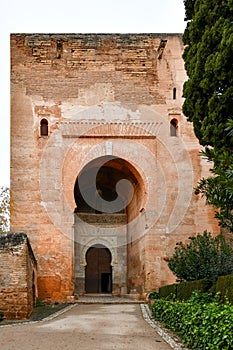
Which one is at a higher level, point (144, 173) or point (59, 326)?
point (144, 173)

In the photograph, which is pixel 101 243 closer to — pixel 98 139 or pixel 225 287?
pixel 98 139

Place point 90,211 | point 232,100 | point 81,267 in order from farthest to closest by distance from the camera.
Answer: point 90,211, point 81,267, point 232,100

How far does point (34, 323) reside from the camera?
38.5 feet

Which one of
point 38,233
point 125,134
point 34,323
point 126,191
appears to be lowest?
point 34,323

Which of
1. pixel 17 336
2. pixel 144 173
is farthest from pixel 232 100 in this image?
pixel 144 173

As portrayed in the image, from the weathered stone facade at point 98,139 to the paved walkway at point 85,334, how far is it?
5860mm

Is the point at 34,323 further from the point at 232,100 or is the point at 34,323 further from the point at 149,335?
the point at 232,100

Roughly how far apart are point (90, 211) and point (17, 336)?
54.0 ft

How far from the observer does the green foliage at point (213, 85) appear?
9008mm

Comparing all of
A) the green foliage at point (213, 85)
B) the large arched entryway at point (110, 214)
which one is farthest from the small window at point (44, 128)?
the green foliage at point (213, 85)

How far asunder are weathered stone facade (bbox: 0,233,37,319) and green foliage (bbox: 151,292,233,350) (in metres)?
3.84

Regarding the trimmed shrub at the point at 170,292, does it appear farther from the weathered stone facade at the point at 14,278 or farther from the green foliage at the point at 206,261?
the weathered stone facade at the point at 14,278

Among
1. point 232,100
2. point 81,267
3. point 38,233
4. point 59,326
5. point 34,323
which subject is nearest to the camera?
point 232,100

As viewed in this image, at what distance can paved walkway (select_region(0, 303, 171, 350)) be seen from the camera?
8.30m
